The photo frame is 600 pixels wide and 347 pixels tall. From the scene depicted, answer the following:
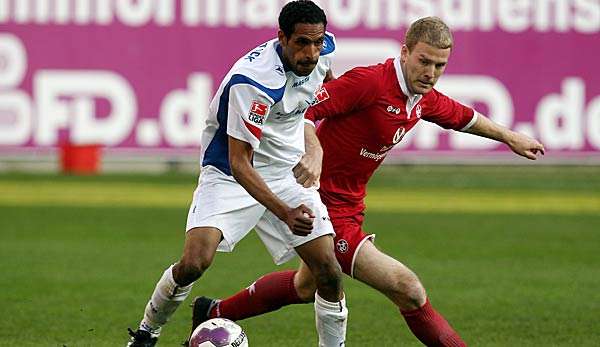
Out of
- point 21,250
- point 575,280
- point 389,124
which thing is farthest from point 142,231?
point 389,124

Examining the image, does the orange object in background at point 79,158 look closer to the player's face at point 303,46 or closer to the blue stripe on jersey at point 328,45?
the blue stripe on jersey at point 328,45

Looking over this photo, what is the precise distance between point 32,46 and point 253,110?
74.5 feet

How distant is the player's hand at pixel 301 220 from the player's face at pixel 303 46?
33.0 inches

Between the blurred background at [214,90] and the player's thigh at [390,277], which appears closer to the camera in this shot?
the player's thigh at [390,277]

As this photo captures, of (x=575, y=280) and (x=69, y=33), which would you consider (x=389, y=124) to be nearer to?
(x=575, y=280)

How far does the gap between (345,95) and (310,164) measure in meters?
0.52

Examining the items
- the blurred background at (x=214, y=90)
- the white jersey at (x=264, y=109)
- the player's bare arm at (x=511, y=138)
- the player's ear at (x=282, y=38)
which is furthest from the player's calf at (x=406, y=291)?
the blurred background at (x=214, y=90)

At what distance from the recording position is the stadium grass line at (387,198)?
71.4 ft

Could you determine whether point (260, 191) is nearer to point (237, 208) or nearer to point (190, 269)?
point (237, 208)

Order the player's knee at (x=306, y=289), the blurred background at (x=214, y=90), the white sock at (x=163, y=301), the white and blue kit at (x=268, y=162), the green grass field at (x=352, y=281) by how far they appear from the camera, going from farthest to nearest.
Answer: the blurred background at (x=214, y=90) → the green grass field at (x=352, y=281) → the player's knee at (x=306, y=289) → the white sock at (x=163, y=301) → the white and blue kit at (x=268, y=162)

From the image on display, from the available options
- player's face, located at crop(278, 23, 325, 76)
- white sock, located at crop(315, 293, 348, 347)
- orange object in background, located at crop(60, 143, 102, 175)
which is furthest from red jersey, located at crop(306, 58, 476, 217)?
orange object in background, located at crop(60, 143, 102, 175)

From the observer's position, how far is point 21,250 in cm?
1520

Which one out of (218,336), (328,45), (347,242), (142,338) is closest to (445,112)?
(328,45)

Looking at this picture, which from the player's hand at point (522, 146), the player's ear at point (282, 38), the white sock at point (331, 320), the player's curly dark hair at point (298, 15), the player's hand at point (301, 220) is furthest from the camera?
the player's hand at point (522, 146)
